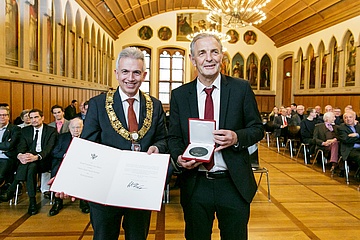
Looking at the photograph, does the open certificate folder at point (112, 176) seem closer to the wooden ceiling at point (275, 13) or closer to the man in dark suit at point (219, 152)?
the man in dark suit at point (219, 152)

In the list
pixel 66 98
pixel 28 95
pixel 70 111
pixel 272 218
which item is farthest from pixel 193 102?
pixel 66 98

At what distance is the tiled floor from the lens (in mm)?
4016

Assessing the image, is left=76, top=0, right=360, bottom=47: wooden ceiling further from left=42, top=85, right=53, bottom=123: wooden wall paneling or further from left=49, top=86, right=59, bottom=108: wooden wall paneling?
left=42, top=85, right=53, bottom=123: wooden wall paneling

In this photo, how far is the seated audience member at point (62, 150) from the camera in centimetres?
479

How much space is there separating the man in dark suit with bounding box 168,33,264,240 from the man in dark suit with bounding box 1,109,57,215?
343cm

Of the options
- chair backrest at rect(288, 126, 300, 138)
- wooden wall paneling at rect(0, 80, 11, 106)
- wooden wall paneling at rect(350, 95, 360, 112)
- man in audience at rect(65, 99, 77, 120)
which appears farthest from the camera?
wooden wall paneling at rect(350, 95, 360, 112)

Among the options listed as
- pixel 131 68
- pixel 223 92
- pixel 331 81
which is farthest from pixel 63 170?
pixel 331 81

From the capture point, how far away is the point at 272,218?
464 centimetres

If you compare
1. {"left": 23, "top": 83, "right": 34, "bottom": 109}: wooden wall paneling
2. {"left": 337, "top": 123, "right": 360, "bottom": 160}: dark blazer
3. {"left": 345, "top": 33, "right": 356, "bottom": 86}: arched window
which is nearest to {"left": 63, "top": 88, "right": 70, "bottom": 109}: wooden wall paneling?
{"left": 23, "top": 83, "right": 34, "bottom": 109}: wooden wall paneling

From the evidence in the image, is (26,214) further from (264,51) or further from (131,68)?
(264,51)

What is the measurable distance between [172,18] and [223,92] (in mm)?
18158

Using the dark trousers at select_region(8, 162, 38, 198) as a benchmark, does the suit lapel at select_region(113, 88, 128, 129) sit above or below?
above

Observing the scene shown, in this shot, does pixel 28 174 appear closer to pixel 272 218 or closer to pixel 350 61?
pixel 272 218

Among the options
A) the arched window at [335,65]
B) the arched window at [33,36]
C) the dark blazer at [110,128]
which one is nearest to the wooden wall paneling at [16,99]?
the arched window at [33,36]
